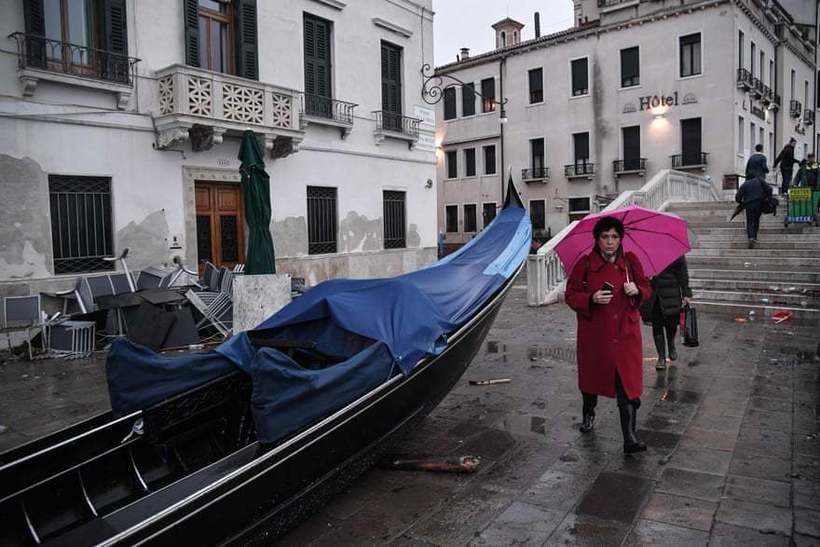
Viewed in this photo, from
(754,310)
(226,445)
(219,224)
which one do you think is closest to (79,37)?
(219,224)

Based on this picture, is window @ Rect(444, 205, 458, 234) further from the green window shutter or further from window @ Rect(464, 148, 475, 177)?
the green window shutter

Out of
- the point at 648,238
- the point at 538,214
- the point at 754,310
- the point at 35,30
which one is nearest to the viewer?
the point at 648,238

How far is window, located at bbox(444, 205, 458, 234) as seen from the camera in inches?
1204

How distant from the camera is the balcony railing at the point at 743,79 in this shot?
73.8 ft

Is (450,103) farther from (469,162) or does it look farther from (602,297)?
(602,297)

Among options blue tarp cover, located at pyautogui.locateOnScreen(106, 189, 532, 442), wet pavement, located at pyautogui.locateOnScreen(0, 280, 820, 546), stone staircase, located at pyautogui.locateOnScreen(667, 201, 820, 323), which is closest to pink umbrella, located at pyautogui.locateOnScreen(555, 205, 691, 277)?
blue tarp cover, located at pyautogui.locateOnScreen(106, 189, 532, 442)

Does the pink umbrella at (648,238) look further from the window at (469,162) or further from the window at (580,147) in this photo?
the window at (469,162)

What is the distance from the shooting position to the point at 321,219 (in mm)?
14508

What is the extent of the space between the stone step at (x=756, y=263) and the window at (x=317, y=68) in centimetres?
904

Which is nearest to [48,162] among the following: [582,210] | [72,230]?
[72,230]

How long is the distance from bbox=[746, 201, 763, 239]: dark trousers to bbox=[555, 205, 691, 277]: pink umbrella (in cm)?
897

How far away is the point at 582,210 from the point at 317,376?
2460 centimetres

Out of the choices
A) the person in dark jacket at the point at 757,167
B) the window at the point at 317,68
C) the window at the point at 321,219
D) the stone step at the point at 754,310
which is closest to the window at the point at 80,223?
the window at the point at 321,219

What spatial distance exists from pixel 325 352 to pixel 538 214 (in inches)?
969
